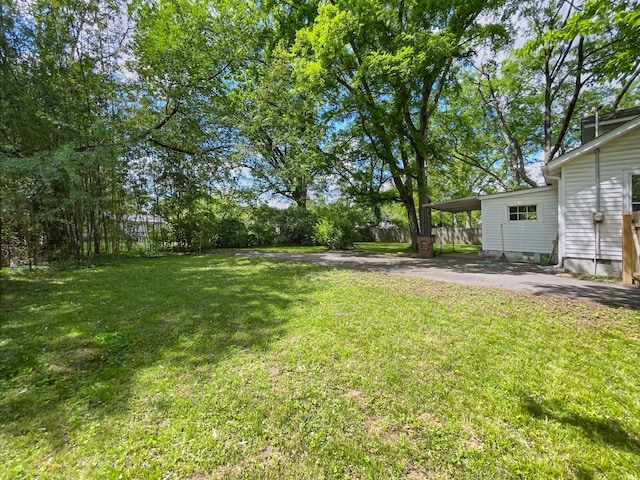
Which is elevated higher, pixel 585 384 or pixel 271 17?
pixel 271 17

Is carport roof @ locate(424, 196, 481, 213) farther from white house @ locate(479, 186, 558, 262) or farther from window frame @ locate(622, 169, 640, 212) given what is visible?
window frame @ locate(622, 169, 640, 212)

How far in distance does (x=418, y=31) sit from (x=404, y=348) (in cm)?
1107

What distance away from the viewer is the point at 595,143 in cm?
644

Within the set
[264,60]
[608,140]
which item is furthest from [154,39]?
[608,140]

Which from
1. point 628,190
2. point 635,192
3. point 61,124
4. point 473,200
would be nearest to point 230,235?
point 61,124

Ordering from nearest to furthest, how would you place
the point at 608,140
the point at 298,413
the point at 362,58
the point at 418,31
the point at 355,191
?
the point at 298,413 → the point at 608,140 → the point at 418,31 → the point at 362,58 → the point at 355,191

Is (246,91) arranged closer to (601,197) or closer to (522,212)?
(522,212)

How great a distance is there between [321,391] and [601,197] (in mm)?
8332

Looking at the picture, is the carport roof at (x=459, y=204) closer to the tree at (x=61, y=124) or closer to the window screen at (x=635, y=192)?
the window screen at (x=635, y=192)

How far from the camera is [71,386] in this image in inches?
96.0

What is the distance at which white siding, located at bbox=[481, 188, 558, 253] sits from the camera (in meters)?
8.98

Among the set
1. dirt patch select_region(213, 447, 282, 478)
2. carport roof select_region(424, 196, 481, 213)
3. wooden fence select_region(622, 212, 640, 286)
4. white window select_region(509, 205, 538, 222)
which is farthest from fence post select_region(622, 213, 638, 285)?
dirt patch select_region(213, 447, 282, 478)

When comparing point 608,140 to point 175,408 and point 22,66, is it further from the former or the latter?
point 22,66

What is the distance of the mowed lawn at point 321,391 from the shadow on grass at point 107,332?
0.02 m
